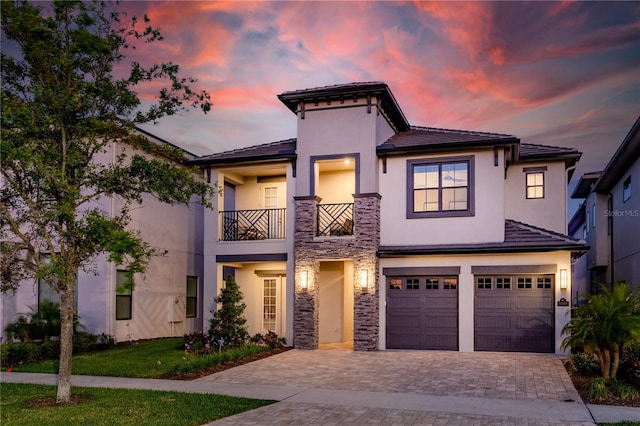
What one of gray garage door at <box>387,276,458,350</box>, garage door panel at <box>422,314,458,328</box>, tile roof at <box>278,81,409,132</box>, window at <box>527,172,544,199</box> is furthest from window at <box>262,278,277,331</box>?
window at <box>527,172,544,199</box>

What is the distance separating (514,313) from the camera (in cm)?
1686

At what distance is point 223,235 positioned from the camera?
66.9ft

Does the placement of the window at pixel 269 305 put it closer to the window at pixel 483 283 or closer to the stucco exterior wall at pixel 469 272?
the stucco exterior wall at pixel 469 272

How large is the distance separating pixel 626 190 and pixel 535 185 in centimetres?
395

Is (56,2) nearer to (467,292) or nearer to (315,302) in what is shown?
(315,302)

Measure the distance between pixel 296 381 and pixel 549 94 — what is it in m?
14.9

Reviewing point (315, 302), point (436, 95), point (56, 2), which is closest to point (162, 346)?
point (315, 302)

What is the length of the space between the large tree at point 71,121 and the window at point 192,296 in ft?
41.0

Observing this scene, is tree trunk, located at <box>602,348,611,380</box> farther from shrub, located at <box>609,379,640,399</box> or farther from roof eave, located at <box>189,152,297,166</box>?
roof eave, located at <box>189,152,297,166</box>

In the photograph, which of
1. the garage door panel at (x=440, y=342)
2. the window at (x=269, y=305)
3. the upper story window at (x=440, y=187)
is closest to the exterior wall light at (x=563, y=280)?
the upper story window at (x=440, y=187)

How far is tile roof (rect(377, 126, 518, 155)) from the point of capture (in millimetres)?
17281

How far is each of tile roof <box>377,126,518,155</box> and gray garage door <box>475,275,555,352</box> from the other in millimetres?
4093

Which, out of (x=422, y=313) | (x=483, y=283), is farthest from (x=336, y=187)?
(x=483, y=283)

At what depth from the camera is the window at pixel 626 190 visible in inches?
811
